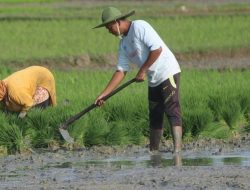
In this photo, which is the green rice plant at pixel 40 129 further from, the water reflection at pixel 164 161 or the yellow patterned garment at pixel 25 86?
the water reflection at pixel 164 161

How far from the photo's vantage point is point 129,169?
8.26 m

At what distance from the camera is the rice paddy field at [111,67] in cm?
1028

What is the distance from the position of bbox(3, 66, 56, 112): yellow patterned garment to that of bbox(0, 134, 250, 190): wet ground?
610mm

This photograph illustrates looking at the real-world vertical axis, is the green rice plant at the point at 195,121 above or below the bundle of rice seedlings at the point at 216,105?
below

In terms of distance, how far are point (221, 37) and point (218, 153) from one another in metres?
13.1

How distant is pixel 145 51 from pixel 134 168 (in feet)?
4.01

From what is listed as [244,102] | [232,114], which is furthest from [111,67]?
[232,114]

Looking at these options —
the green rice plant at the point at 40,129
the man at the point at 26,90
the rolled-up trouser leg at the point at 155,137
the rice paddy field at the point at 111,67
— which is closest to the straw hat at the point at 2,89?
the man at the point at 26,90

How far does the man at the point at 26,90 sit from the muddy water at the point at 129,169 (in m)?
0.64

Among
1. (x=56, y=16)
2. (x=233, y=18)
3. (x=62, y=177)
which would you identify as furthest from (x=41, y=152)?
(x=56, y=16)

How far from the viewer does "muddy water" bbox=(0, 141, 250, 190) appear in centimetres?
723

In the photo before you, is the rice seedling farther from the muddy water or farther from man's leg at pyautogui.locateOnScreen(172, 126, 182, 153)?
man's leg at pyautogui.locateOnScreen(172, 126, 182, 153)

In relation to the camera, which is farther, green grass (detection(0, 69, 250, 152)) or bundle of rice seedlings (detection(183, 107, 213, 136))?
bundle of rice seedlings (detection(183, 107, 213, 136))

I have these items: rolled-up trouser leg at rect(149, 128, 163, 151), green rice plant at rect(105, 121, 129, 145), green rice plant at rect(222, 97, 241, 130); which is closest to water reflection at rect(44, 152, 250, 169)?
rolled-up trouser leg at rect(149, 128, 163, 151)
